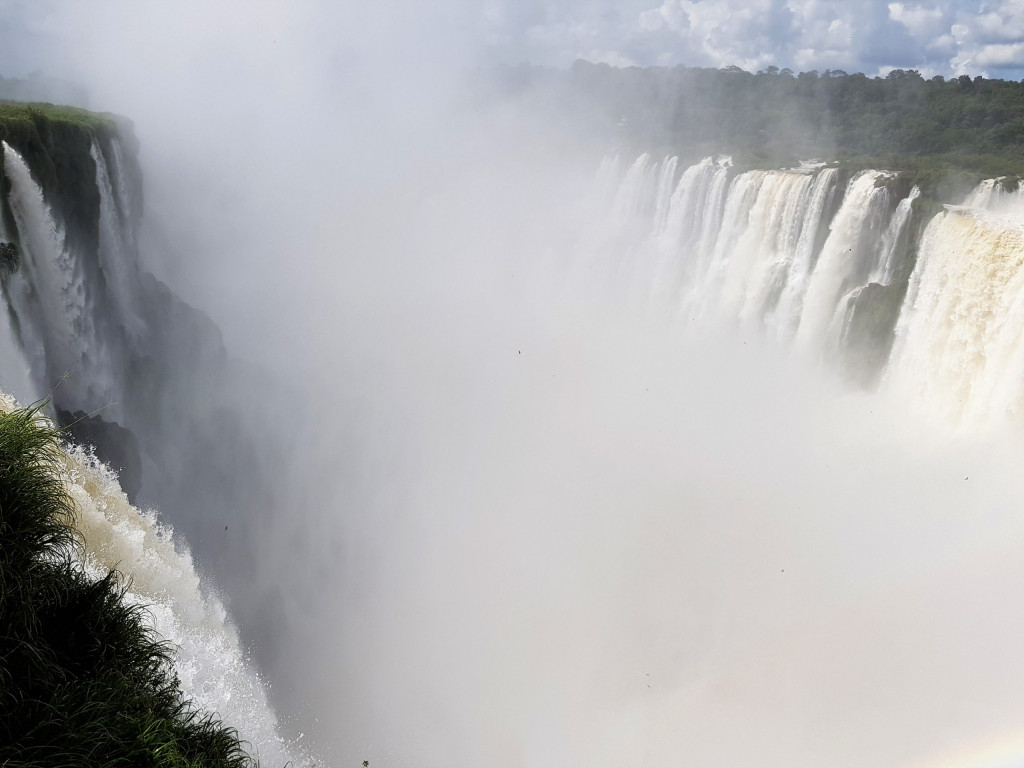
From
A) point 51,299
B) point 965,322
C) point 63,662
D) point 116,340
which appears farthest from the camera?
point 116,340

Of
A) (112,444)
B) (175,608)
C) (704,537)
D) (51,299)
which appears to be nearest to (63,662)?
(175,608)

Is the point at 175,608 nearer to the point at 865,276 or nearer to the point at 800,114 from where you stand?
the point at 865,276

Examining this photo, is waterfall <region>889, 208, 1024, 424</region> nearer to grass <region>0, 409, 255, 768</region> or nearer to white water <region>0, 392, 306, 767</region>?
white water <region>0, 392, 306, 767</region>

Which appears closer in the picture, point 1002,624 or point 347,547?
point 1002,624

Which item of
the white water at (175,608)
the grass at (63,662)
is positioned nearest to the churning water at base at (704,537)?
the white water at (175,608)

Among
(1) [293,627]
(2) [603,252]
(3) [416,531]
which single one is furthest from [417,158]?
(1) [293,627]

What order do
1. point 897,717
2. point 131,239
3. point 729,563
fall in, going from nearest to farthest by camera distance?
point 897,717
point 729,563
point 131,239

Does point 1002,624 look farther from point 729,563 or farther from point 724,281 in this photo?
point 724,281

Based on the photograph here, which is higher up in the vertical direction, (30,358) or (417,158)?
(417,158)
